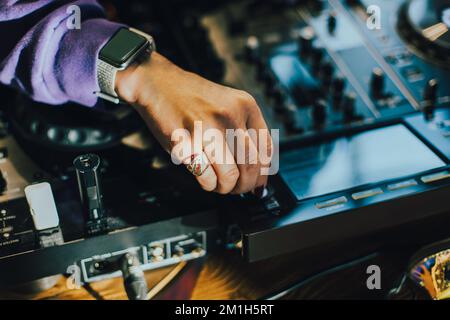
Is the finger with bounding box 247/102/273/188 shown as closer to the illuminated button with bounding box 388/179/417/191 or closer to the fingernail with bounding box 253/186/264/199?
the fingernail with bounding box 253/186/264/199

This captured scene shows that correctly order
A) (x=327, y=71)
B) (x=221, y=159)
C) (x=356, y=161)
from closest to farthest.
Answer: (x=221, y=159) < (x=356, y=161) < (x=327, y=71)

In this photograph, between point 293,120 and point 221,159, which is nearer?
point 221,159

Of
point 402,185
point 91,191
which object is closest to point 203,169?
point 91,191

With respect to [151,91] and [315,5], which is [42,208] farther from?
[315,5]

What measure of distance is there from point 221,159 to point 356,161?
0.68ft

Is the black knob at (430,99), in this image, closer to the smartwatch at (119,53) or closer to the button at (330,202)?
the button at (330,202)

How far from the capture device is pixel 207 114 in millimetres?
710

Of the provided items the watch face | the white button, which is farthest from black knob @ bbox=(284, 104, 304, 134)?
the white button

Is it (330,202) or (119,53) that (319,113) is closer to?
(330,202)

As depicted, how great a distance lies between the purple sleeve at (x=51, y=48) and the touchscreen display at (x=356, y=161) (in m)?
0.27

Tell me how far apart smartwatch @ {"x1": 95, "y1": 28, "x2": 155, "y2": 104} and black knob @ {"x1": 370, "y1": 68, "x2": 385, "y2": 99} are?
12.6 inches

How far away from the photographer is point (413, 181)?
0.77 meters

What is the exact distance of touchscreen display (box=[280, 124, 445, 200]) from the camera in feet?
2.55

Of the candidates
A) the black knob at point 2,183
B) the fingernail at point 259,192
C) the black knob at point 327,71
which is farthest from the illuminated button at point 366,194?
the black knob at point 2,183
